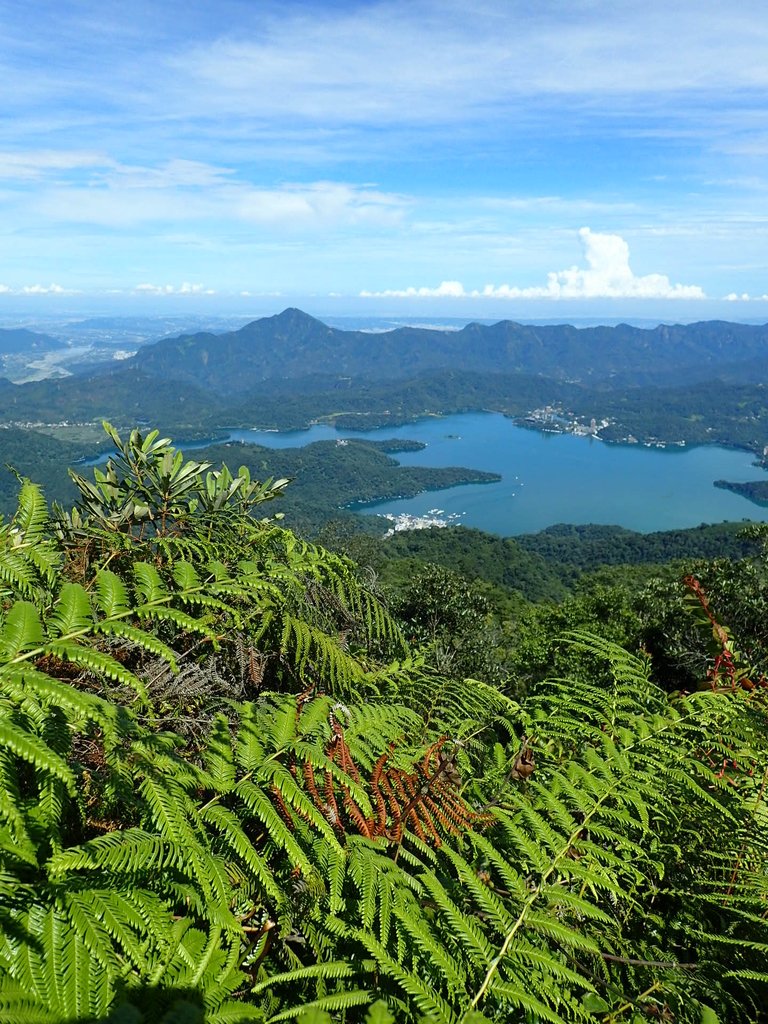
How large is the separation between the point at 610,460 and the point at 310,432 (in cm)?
8244

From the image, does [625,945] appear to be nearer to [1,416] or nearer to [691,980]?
[691,980]

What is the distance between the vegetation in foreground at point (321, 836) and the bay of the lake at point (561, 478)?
9689cm

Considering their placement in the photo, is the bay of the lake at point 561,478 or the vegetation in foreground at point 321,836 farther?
the bay of the lake at point 561,478

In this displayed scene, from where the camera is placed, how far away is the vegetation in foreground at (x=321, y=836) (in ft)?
3.58

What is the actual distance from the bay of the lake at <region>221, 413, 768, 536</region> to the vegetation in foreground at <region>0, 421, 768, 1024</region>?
9689 centimetres

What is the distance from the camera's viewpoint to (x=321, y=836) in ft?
5.05

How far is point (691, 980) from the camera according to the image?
145 centimetres

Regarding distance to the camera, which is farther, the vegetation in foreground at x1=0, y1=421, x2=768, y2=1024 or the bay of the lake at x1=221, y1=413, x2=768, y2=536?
the bay of the lake at x1=221, y1=413, x2=768, y2=536

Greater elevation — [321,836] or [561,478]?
[321,836]

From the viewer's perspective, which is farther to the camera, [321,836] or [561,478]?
[561,478]

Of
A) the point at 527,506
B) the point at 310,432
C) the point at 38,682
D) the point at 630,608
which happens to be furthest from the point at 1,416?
the point at 38,682

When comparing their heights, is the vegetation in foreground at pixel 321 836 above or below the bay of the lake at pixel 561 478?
above

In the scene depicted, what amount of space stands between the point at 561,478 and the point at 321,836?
439 feet

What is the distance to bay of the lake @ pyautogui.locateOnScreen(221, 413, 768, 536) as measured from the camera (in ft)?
339
